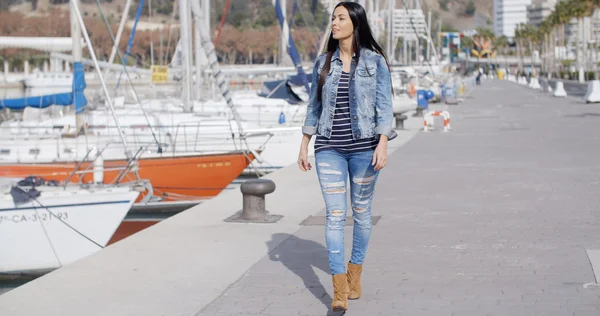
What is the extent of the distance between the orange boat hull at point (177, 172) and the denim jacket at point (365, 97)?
41.6 ft

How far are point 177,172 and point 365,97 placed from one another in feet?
43.9

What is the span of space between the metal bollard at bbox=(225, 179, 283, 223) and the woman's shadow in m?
0.75

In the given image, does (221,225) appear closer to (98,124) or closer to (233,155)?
(233,155)

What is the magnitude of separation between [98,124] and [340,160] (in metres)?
19.5

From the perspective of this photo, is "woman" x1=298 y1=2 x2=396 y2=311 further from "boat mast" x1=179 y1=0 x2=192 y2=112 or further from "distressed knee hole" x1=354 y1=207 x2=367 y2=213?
"boat mast" x1=179 y1=0 x2=192 y2=112

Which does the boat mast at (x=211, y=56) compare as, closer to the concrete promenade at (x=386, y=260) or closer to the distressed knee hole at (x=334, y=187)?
the concrete promenade at (x=386, y=260)

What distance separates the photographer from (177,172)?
19391 mm

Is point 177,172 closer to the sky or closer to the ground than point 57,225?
closer to the sky

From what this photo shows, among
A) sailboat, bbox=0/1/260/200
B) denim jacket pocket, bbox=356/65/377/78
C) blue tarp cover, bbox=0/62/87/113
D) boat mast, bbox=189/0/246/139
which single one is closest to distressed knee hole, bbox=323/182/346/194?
denim jacket pocket, bbox=356/65/377/78

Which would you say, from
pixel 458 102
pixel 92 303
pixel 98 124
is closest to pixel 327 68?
pixel 92 303

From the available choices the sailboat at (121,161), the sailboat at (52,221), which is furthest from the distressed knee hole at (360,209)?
the sailboat at (121,161)

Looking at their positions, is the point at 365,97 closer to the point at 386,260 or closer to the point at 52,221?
the point at 386,260

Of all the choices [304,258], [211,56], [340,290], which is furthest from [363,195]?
[211,56]

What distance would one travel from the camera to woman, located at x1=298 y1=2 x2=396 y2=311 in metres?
6.34
